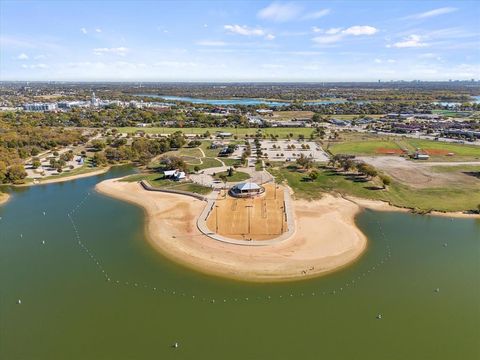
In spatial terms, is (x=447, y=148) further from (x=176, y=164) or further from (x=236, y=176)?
(x=176, y=164)

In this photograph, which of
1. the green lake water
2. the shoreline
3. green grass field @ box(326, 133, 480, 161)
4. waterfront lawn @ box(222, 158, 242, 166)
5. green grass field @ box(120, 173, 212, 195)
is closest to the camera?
the green lake water

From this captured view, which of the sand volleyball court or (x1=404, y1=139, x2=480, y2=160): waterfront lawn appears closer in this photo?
the sand volleyball court

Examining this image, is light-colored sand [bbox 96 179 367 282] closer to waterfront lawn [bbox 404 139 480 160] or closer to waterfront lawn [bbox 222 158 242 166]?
waterfront lawn [bbox 222 158 242 166]

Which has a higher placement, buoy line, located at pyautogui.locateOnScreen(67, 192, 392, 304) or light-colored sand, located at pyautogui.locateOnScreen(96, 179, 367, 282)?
light-colored sand, located at pyautogui.locateOnScreen(96, 179, 367, 282)

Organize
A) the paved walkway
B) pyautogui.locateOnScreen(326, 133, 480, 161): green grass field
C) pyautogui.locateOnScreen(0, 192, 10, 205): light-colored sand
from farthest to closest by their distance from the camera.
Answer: pyautogui.locateOnScreen(326, 133, 480, 161): green grass field
pyautogui.locateOnScreen(0, 192, 10, 205): light-colored sand
the paved walkway

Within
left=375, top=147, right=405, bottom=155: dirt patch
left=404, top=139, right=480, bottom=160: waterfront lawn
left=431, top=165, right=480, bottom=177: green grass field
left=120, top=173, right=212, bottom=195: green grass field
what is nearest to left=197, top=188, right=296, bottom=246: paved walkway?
left=120, top=173, right=212, bottom=195: green grass field

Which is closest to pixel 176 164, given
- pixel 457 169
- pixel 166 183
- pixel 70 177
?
pixel 166 183

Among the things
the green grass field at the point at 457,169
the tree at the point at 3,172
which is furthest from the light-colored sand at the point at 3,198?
the green grass field at the point at 457,169
